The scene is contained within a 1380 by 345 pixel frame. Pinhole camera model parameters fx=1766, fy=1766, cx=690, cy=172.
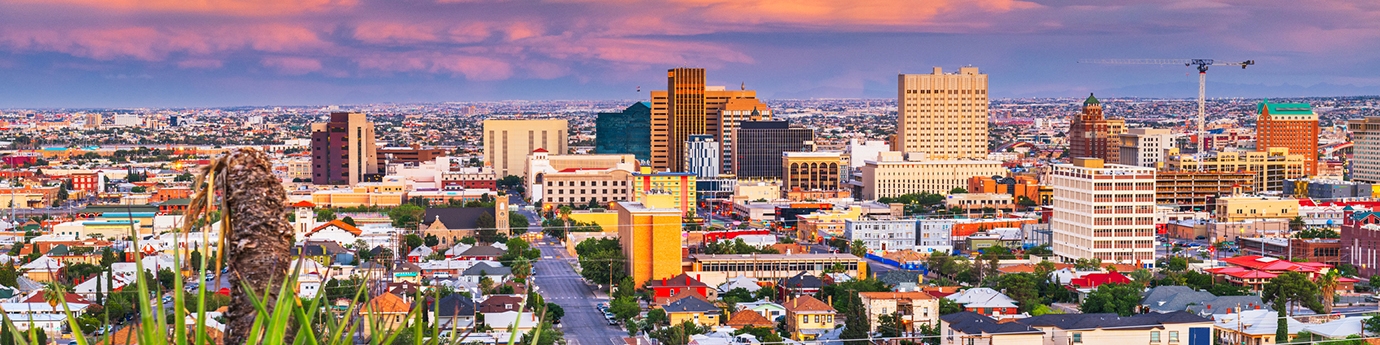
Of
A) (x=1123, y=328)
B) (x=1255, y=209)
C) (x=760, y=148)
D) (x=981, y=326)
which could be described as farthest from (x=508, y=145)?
(x=1123, y=328)

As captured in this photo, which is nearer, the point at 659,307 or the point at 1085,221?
the point at 659,307

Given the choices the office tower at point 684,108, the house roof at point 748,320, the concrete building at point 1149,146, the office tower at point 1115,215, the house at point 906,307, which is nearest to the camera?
the house roof at point 748,320

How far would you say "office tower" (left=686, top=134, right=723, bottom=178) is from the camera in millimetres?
65062

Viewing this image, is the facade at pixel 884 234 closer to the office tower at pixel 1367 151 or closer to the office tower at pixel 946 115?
the office tower at pixel 946 115

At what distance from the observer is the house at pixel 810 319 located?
81.0 ft

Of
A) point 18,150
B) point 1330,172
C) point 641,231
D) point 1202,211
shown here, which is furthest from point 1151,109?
point 641,231

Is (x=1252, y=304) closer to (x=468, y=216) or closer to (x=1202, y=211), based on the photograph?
(x=468, y=216)

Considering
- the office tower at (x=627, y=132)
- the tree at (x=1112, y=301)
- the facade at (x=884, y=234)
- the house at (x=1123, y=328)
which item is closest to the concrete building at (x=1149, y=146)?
the facade at (x=884, y=234)

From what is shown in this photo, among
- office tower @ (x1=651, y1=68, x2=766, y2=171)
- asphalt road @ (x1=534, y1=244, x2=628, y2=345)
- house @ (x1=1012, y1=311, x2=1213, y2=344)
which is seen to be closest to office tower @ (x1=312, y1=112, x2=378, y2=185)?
office tower @ (x1=651, y1=68, x2=766, y2=171)

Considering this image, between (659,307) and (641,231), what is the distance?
491 centimetres

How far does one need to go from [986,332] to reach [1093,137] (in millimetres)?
53335

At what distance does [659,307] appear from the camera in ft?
85.8

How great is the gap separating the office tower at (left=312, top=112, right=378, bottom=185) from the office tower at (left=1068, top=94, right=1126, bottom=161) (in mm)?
29109

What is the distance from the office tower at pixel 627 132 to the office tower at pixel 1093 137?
1959 centimetres
